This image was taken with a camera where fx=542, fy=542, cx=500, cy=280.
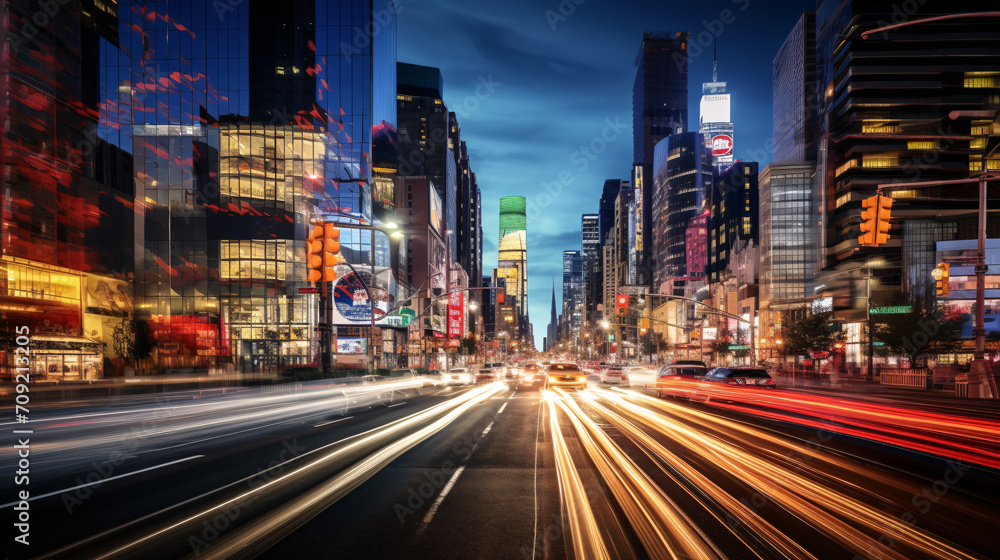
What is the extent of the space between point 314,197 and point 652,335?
352 feet

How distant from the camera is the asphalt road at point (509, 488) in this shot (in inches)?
259

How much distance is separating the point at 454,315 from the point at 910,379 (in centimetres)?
8674

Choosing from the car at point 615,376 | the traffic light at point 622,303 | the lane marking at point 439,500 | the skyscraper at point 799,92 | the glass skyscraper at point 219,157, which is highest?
the skyscraper at point 799,92

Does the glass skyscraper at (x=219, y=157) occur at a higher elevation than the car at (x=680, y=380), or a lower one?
higher

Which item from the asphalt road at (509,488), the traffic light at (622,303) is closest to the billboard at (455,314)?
the traffic light at (622,303)

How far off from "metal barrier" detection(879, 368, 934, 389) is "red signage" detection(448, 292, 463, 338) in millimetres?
81759

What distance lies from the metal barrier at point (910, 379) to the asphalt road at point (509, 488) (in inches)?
832

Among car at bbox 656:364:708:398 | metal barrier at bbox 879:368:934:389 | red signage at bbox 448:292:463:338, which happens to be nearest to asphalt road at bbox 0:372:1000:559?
car at bbox 656:364:708:398

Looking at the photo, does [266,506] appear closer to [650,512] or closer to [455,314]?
[650,512]

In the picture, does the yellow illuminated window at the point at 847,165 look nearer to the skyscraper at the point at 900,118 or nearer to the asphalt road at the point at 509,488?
the skyscraper at the point at 900,118

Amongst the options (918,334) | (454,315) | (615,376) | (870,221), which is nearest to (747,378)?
(870,221)

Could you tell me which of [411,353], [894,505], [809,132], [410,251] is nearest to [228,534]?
[894,505]

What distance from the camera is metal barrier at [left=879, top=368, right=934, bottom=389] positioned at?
35406 millimetres

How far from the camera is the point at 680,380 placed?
2953 cm
